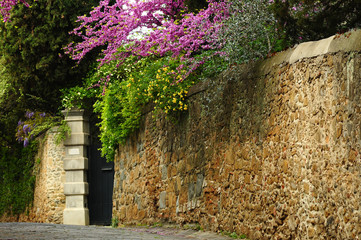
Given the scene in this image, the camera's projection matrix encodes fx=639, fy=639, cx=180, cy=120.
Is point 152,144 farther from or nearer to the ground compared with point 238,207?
farther from the ground

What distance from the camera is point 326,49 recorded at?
6.74m

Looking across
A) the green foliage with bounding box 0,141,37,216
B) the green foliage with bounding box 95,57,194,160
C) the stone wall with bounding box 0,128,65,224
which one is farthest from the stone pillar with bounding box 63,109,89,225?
the green foliage with bounding box 0,141,37,216

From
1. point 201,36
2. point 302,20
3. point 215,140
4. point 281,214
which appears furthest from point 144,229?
point 302,20

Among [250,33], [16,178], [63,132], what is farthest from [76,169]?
[250,33]

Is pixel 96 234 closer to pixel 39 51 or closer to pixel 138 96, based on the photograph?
pixel 138 96

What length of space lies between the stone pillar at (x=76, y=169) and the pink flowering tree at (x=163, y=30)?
412cm

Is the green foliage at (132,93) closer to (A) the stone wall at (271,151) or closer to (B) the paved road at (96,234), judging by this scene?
(A) the stone wall at (271,151)

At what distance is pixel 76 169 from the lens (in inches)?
649

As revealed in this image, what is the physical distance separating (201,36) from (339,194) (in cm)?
472

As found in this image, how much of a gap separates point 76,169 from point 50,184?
82cm

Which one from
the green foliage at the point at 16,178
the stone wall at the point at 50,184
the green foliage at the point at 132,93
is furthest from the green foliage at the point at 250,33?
the green foliage at the point at 16,178

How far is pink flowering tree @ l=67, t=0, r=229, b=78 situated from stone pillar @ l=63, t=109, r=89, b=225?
4125 mm

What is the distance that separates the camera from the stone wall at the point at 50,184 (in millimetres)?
16422

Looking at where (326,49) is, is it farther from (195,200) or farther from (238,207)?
(195,200)
